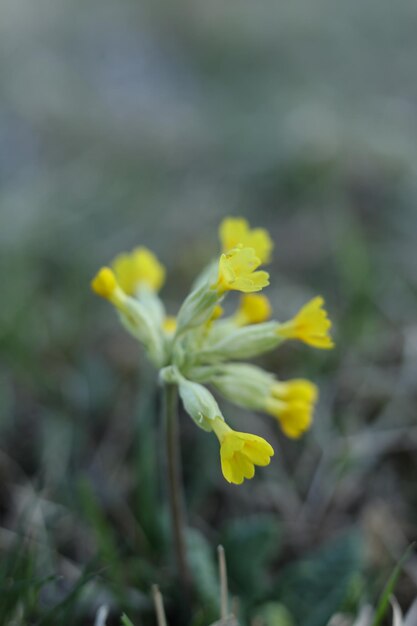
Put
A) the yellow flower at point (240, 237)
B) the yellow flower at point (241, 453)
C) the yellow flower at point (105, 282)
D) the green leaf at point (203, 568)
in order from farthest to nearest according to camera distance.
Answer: the green leaf at point (203, 568), the yellow flower at point (240, 237), the yellow flower at point (105, 282), the yellow flower at point (241, 453)

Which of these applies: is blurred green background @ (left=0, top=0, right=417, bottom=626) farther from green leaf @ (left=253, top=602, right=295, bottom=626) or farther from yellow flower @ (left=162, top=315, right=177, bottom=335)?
yellow flower @ (left=162, top=315, right=177, bottom=335)

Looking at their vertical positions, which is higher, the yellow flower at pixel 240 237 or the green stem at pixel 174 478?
the yellow flower at pixel 240 237

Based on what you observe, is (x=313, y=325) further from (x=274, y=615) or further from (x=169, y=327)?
(x=274, y=615)

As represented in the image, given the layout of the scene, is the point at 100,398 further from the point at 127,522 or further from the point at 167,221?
the point at 167,221

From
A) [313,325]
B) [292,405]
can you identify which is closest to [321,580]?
[292,405]

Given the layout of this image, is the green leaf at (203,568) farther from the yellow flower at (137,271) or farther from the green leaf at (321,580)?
the yellow flower at (137,271)


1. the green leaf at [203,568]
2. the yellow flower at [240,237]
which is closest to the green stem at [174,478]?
the green leaf at [203,568]
